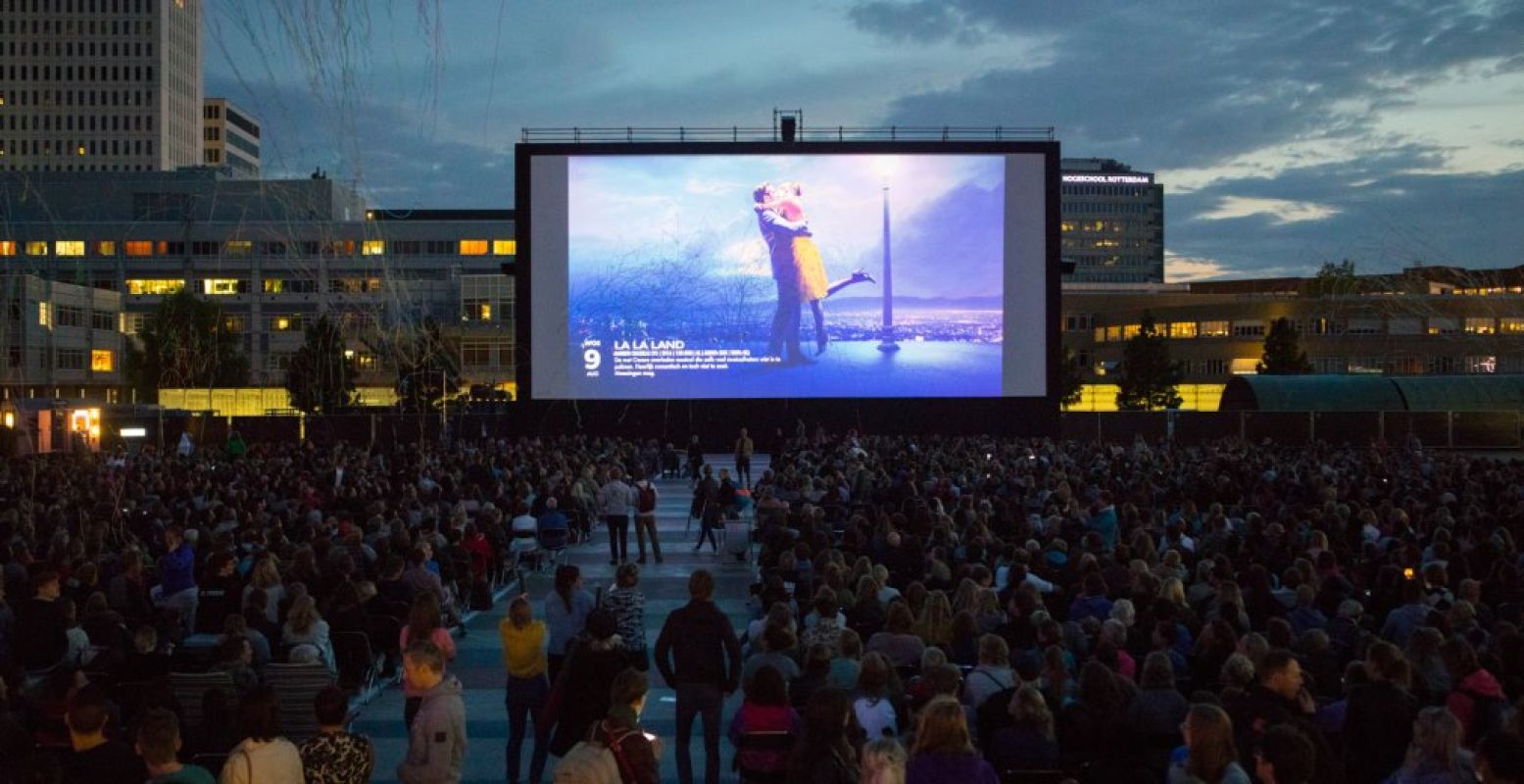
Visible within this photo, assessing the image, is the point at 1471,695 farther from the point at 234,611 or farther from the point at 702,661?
the point at 234,611

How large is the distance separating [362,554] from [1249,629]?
735 centimetres

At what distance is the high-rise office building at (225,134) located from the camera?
13850cm

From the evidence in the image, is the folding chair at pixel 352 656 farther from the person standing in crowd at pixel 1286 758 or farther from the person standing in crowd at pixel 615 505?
the person standing in crowd at pixel 615 505

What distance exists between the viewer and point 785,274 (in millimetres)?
32812

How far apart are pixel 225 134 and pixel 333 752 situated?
150974 millimetres

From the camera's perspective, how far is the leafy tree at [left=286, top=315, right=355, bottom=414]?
55438 millimetres

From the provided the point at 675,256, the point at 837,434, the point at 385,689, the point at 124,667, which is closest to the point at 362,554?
the point at 385,689

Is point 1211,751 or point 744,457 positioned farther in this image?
point 744,457

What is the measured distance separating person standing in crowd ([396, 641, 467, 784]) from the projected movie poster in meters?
27.5

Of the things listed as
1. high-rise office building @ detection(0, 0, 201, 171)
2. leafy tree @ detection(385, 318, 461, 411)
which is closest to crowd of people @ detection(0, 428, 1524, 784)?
leafy tree @ detection(385, 318, 461, 411)

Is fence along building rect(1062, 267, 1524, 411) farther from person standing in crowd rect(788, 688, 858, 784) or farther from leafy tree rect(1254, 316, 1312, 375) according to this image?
person standing in crowd rect(788, 688, 858, 784)

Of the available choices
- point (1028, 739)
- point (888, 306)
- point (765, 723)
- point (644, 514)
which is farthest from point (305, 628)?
point (888, 306)

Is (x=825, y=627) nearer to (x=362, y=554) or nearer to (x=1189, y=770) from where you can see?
(x=1189, y=770)

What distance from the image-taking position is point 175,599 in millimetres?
9703
